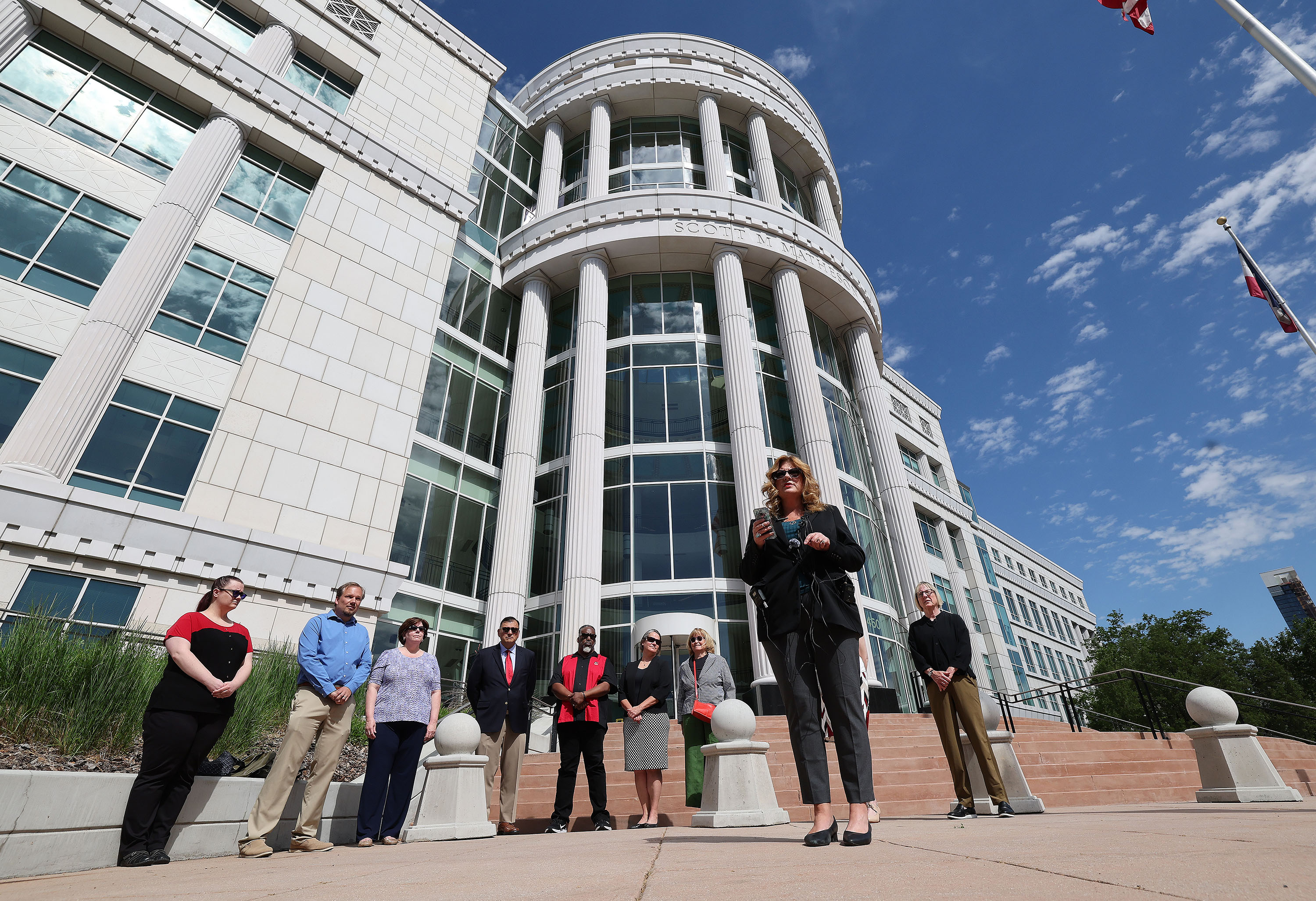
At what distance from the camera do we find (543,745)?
42.5 feet

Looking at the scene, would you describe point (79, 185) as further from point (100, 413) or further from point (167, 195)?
point (100, 413)

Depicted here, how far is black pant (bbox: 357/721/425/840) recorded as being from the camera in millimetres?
5359

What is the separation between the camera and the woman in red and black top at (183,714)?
4344 mm

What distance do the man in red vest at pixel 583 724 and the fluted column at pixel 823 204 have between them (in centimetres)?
2440

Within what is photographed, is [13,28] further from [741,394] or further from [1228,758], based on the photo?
[1228,758]

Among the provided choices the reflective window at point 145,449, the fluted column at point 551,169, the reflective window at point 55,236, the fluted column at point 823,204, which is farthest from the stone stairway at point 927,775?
the fluted column at point 823,204

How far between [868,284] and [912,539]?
10.7m

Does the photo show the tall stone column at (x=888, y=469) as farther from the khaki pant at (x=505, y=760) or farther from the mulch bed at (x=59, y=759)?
the mulch bed at (x=59, y=759)

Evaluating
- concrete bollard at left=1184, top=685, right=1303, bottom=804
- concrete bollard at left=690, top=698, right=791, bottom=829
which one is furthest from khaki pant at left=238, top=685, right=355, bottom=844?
concrete bollard at left=1184, top=685, right=1303, bottom=804

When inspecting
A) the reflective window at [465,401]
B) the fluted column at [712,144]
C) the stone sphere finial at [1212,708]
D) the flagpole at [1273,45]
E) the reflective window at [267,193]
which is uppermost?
the fluted column at [712,144]

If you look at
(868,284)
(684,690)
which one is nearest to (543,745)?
(684,690)

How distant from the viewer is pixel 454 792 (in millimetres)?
5543

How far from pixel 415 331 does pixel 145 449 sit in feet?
21.9

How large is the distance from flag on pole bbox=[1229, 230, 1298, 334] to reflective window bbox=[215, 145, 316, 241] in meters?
21.0
